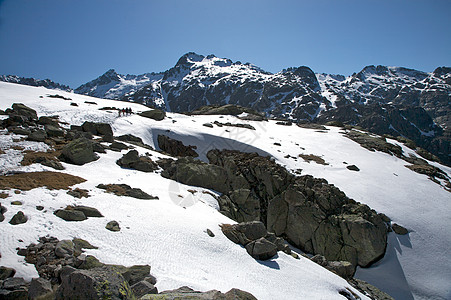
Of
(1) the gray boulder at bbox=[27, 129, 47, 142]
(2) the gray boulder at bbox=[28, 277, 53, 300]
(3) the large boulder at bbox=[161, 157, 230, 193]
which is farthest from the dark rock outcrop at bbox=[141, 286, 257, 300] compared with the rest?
(1) the gray boulder at bbox=[27, 129, 47, 142]

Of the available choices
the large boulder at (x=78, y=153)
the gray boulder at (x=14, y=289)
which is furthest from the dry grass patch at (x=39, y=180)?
the gray boulder at (x=14, y=289)

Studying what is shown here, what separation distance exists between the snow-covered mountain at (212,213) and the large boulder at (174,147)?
0.97 m

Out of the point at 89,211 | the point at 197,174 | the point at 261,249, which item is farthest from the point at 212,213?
the point at 89,211

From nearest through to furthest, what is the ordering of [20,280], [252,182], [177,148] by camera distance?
[20,280] → [252,182] → [177,148]

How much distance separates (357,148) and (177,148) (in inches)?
1328

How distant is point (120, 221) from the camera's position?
12.1 metres

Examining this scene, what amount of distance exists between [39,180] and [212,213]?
1162cm

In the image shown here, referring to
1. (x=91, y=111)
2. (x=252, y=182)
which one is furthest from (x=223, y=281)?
(x=91, y=111)

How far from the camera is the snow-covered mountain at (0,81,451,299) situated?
33.1 ft

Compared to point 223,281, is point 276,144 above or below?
above

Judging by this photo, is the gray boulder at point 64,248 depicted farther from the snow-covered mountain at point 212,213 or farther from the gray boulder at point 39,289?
the gray boulder at point 39,289

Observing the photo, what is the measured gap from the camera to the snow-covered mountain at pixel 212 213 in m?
10.1

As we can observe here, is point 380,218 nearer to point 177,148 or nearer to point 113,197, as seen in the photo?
point 113,197

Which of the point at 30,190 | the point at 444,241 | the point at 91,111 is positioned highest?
the point at 91,111
